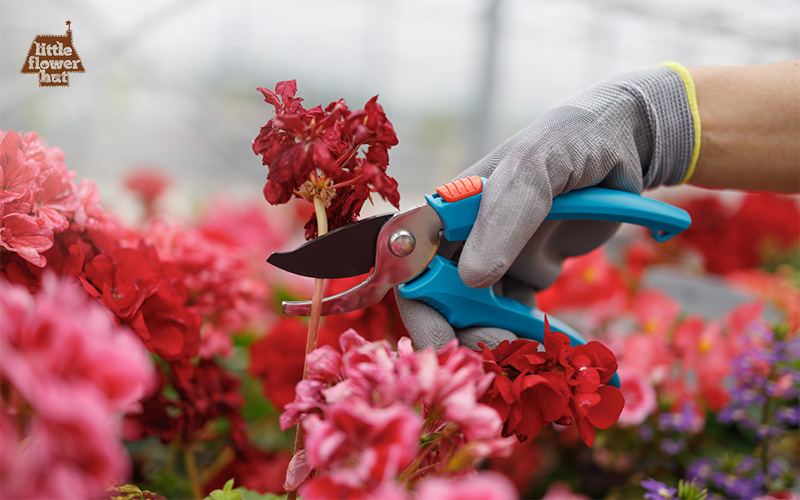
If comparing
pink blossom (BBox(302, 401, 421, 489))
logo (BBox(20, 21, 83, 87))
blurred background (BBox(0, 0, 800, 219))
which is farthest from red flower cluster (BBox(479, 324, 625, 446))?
blurred background (BBox(0, 0, 800, 219))

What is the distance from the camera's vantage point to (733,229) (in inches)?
59.1

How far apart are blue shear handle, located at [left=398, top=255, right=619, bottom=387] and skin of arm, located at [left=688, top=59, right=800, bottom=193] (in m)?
0.30

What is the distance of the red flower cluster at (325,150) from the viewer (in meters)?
0.41

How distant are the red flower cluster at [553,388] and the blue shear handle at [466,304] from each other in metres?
0.08

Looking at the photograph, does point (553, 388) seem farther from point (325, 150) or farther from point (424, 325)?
point (325, 150)

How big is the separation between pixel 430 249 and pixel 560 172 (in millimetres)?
137

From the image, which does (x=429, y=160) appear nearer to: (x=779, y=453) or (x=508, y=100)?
(x=508, y=100)

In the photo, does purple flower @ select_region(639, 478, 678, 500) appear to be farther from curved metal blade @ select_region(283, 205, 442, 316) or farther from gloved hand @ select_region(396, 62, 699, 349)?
curved metal blade @ select_region(283, 205, 442, 316)

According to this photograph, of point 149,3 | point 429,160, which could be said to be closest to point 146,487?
point 149,3

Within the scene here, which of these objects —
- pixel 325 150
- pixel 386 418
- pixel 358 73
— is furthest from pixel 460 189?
pixel 358 73

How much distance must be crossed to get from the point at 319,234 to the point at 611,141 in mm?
299

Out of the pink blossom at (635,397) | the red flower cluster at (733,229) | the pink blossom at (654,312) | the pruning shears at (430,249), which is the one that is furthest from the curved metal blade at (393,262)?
the red flower cluster at (733,229)

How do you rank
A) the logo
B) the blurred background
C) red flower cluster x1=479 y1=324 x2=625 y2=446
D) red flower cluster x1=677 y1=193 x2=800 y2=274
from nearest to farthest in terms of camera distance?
red flower cluster x1=479 y1=324 x2=625 y2=446 → the logo → red flower cluster x1=677 y1=193 x2=800 y2=274 → the blurred background

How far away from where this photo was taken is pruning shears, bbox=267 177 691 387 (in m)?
0.49
